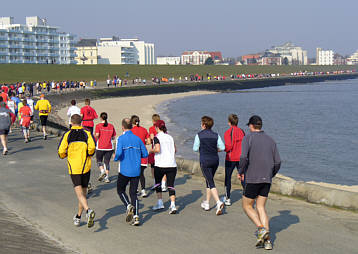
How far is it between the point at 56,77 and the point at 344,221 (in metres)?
80.9

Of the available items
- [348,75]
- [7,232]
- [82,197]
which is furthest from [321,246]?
[348,75]

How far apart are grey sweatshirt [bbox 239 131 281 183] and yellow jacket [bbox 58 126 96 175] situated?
7.65 ft

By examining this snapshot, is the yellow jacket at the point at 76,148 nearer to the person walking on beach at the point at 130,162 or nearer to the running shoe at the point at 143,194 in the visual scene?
the person walking on beach at the point at 130,162

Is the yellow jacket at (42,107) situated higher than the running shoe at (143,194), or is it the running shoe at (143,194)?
the yellow jacket at (42,107)

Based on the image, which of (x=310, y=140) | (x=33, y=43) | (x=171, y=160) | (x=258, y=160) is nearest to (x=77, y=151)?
(x=171, y=160)

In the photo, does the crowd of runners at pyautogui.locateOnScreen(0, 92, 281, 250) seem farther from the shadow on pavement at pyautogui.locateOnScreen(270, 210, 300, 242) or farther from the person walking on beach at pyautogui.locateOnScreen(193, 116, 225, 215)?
the shadow on pavement at pyautogui.locateOnScreen(270, 210, 300, 242)

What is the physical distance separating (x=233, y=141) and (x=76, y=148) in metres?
2.66

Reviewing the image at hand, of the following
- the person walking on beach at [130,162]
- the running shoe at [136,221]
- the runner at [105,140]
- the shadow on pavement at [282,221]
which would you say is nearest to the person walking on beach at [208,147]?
the shadow on pavement at [282,221]

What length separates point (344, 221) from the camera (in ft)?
24.3

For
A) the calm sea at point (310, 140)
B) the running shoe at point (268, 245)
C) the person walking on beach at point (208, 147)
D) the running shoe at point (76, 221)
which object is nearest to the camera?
the running shoe at point (268, 245)

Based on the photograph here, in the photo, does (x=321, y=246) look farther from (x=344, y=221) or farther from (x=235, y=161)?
(x=235, y=161)

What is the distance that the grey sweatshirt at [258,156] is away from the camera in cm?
621

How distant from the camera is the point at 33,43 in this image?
135750mm

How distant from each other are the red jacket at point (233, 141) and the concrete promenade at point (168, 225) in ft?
2.91
